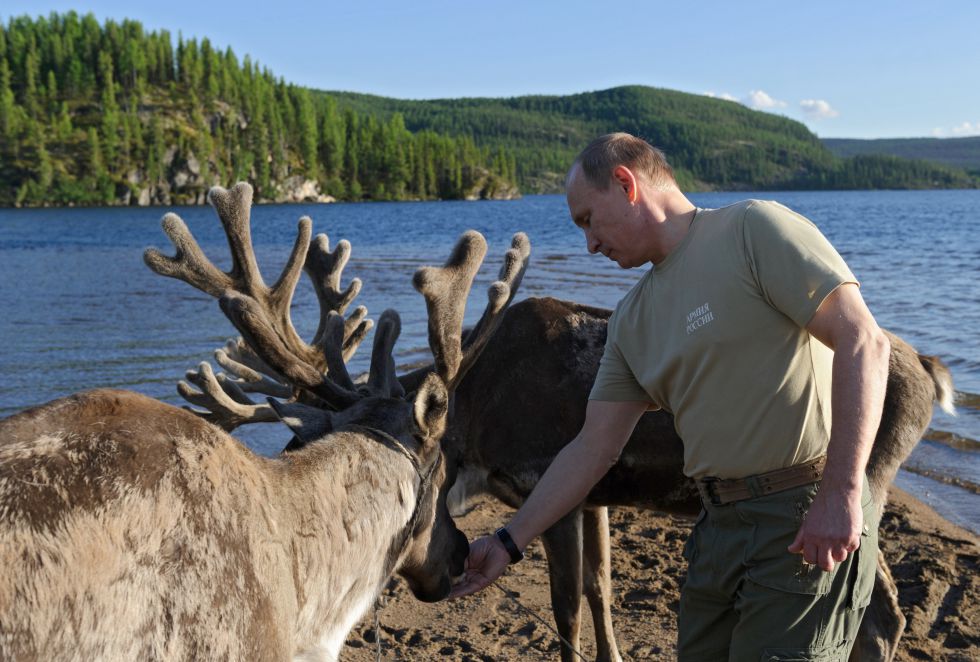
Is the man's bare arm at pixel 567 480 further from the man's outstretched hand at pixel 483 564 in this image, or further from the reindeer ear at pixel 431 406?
the reindeer ear at pixel 431 406

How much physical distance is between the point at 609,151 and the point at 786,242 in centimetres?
73

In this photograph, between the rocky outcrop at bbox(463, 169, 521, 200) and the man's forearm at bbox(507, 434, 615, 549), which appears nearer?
the man's forearm at bbox(507, 434, 615, 549)

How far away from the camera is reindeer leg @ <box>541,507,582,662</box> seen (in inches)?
219

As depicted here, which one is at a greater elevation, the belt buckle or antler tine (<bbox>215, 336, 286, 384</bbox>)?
the belt buckle

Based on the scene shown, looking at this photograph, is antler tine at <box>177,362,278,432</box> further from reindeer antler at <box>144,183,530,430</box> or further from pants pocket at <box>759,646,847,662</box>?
pants pocket at <box>759,646,847,662</box>

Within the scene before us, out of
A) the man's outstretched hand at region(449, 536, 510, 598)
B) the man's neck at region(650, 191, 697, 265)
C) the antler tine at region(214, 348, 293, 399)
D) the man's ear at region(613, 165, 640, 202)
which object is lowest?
the man's outstretched hand at region(449, 536, 510, 598)

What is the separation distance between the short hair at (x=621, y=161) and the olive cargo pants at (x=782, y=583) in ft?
3.94

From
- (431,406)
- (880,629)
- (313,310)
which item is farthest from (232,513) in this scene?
(313,310)

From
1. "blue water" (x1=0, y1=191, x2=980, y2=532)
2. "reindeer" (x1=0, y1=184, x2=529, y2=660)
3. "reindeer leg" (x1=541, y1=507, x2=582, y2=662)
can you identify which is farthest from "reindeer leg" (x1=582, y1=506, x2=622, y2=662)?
"blue water" (x1=0, y1=191, x2=980, y2=532)

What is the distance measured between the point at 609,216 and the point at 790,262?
692 mm

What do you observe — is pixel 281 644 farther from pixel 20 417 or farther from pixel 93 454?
pixel 20 417

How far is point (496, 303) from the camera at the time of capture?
14.3 feet

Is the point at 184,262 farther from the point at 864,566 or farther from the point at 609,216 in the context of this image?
the point at 864,566

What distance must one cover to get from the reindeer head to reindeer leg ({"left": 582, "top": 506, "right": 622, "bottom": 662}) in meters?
1.93
